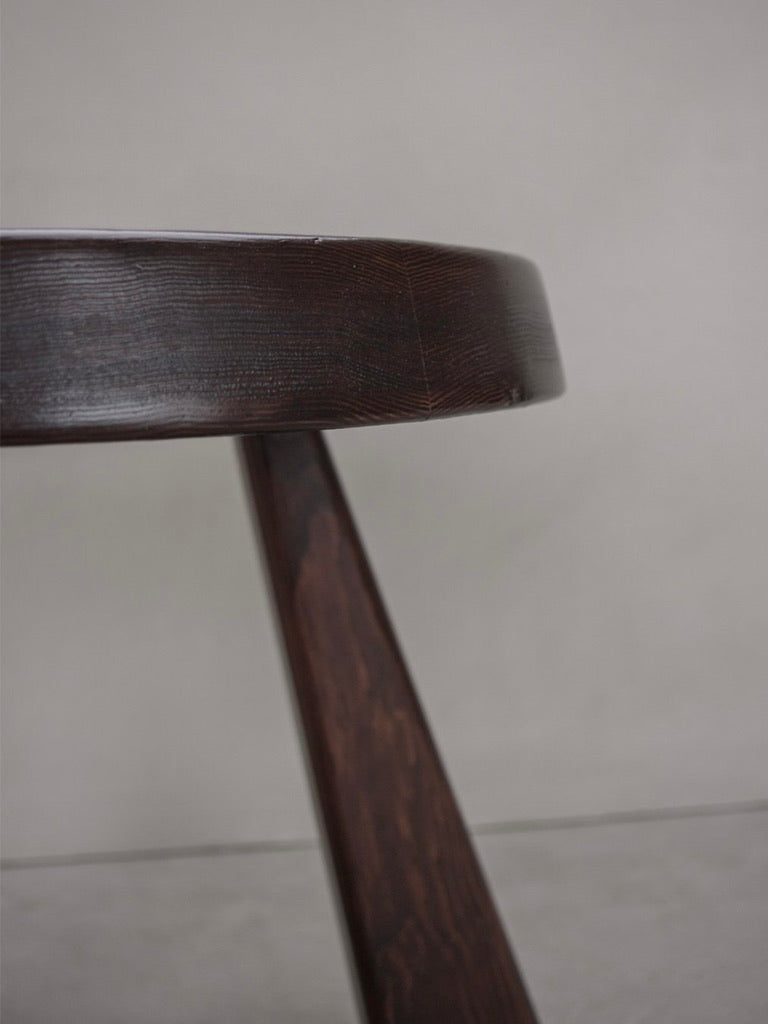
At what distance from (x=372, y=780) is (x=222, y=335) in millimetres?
209

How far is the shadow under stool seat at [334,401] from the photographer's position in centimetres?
30

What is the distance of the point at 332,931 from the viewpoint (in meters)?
0.72

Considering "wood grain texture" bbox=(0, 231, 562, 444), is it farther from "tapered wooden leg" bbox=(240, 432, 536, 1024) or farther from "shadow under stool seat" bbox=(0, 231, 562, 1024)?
"tapered wooden leg" bbox=(240, 432, 536, 1024)

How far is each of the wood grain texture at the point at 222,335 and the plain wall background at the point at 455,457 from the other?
21.8 inches

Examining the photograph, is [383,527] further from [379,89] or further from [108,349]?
[108,349]

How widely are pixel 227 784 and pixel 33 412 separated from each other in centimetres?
67

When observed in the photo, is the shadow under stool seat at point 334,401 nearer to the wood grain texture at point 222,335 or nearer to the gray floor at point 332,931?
the wood grain texture at point 222,335

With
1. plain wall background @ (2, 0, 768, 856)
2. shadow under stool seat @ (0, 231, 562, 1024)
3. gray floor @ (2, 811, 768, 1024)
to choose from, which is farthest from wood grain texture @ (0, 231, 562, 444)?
plain wall background @ (2, 0, 768, 856)

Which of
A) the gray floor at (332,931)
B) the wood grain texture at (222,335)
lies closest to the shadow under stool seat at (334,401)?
the wood grain texture at (222,335)


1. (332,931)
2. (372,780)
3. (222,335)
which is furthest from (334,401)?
(332,931)

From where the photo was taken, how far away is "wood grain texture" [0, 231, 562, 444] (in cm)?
29

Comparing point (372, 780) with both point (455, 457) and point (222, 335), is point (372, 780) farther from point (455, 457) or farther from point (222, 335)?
point (455, 457)

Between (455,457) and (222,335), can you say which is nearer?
(222,335)

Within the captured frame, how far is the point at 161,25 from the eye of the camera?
0.88m
